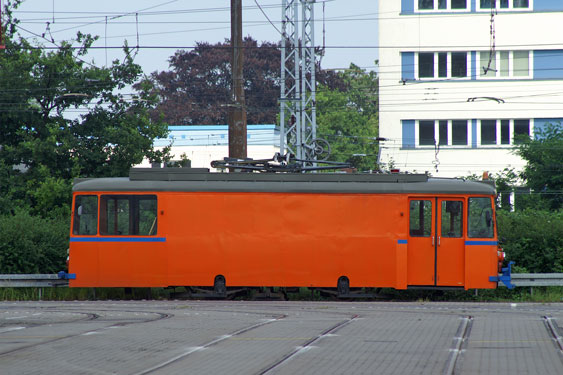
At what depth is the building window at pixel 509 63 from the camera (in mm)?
45469

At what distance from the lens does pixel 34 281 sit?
2155 cm

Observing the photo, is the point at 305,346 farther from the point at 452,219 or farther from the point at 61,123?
the point at 61,123

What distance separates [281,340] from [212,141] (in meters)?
51.9

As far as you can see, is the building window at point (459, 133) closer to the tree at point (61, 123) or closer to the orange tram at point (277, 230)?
the tree at point (61, 123)

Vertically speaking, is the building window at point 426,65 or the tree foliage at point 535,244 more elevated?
the building window at point 426,65

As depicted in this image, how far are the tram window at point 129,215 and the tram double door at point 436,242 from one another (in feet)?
19.1

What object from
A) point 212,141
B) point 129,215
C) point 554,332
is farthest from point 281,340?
point 212,141

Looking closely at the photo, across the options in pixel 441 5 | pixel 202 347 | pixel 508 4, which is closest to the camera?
pixel 202 347

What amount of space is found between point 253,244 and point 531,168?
55.8 ft

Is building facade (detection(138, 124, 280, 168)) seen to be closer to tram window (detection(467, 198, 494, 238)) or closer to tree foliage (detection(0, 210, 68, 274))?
tree foliage (detection(0, 210, 68, 274))

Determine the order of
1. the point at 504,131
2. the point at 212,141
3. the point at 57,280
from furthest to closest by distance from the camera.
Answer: the point at 212,141 → the point at 504,131 → the point at 57,280

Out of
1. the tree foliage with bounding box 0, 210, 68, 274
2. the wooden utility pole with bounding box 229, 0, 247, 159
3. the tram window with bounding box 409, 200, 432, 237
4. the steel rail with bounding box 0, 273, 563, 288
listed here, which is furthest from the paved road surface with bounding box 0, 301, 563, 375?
the wooden utility pole with bounding box 229, 0, 247, 159

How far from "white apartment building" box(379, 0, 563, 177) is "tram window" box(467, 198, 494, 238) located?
25124mm

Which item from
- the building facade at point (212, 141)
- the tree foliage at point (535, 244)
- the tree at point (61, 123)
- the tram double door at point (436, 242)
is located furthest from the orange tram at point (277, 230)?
the building facade at point (212, 141)
